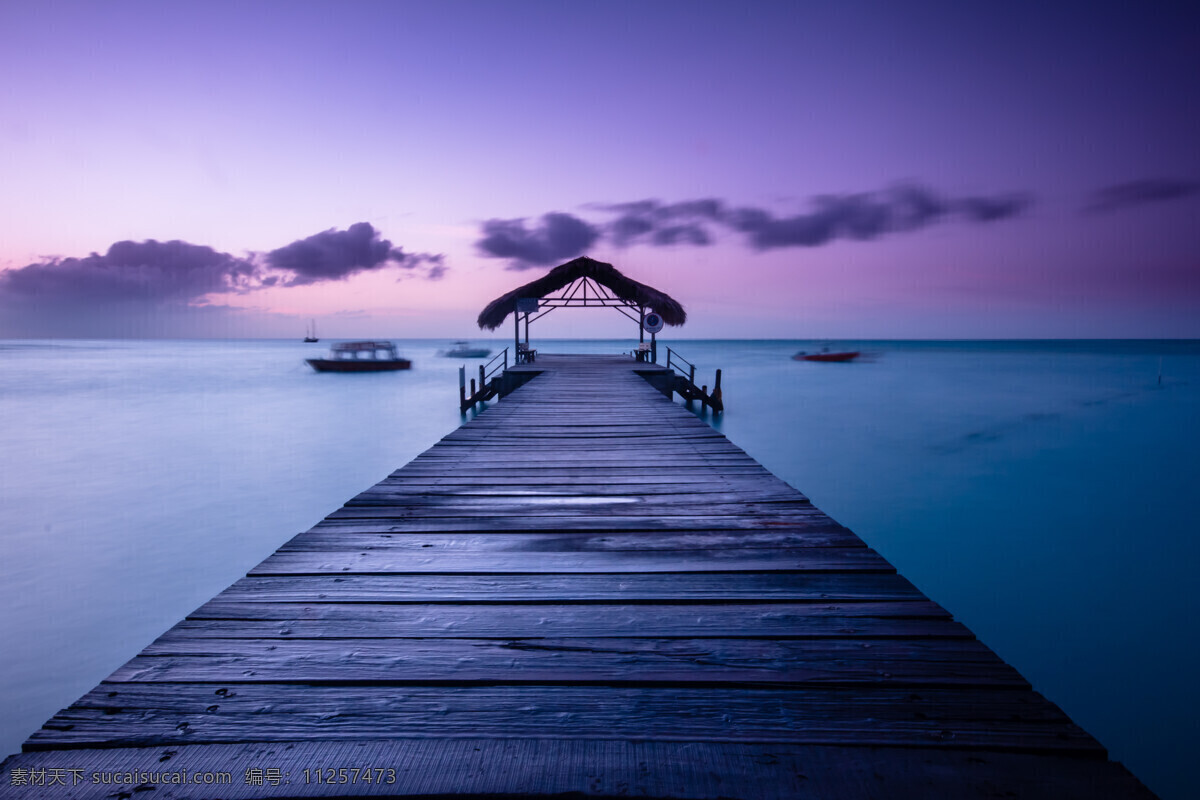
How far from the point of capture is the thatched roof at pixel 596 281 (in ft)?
62.2

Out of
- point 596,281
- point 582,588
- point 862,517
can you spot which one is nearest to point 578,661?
point 582,588

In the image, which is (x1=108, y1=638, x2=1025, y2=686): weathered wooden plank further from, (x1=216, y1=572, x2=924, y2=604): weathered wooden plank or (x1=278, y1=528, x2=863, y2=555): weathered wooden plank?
(x1=278, y1=528, x2=863, y2=555): weathered wooden plank

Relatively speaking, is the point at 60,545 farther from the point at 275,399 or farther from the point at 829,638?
the point at 275,399

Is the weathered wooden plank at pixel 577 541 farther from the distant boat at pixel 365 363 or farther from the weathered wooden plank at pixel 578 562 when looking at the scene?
the distant boat at pixel 365 363

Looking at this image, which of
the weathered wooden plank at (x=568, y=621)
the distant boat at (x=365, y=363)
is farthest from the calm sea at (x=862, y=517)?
the distant boat at (x=365, y=363)

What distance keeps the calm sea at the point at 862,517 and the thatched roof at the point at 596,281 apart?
4.37 meters

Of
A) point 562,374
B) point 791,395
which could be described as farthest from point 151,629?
point 791,395

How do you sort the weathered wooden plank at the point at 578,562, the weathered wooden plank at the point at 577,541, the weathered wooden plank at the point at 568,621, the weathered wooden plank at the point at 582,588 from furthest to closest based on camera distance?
the weathered wooden plank at the point at 577,541 → the weathered wooden plank at the point at 578,562 → the weathered wooden plank at the point at 582,588 → the weathered wooden plank at the point at 568,621

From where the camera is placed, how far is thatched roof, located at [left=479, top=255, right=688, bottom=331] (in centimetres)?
1897

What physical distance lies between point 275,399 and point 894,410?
30.3 metres

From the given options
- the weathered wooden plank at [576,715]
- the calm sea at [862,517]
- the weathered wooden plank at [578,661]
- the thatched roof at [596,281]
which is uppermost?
the thatched roof at [596,281]

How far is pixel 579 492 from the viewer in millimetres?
4023

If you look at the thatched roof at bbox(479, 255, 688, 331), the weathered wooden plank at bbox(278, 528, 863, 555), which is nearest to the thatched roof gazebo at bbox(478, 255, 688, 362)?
A: the thatched roof at bbox(479, 255, 688, 331)

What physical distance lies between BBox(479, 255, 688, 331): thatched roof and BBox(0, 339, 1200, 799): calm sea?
4.37m
